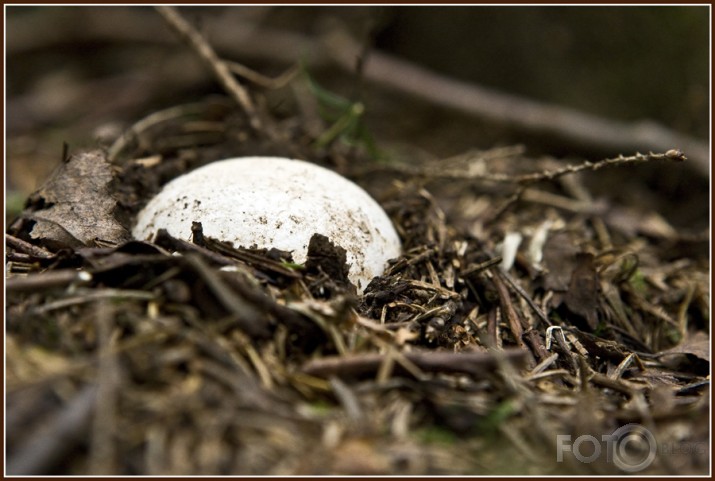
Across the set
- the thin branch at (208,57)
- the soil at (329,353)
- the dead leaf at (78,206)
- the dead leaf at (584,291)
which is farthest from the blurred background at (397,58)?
the dead leaf at (584,291)

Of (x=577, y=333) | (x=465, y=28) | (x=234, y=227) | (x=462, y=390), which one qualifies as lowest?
(x=577, y=333)

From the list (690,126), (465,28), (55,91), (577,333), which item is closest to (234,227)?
(577,333)

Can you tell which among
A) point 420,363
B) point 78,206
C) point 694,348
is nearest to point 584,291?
point 694,348

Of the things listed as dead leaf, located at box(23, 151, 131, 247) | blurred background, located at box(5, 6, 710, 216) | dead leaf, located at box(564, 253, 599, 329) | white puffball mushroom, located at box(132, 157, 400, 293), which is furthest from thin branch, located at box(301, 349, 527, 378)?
blurred background, located at box(5, 6, 710, 216)

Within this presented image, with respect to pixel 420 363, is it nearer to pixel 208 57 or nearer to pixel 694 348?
pixel 694 348

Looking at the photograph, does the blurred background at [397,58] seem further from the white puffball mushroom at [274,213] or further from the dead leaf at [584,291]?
the dead leaf at [584,291]

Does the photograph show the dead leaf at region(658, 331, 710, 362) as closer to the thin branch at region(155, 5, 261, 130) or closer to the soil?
the soil

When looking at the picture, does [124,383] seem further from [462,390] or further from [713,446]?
[713,446]
